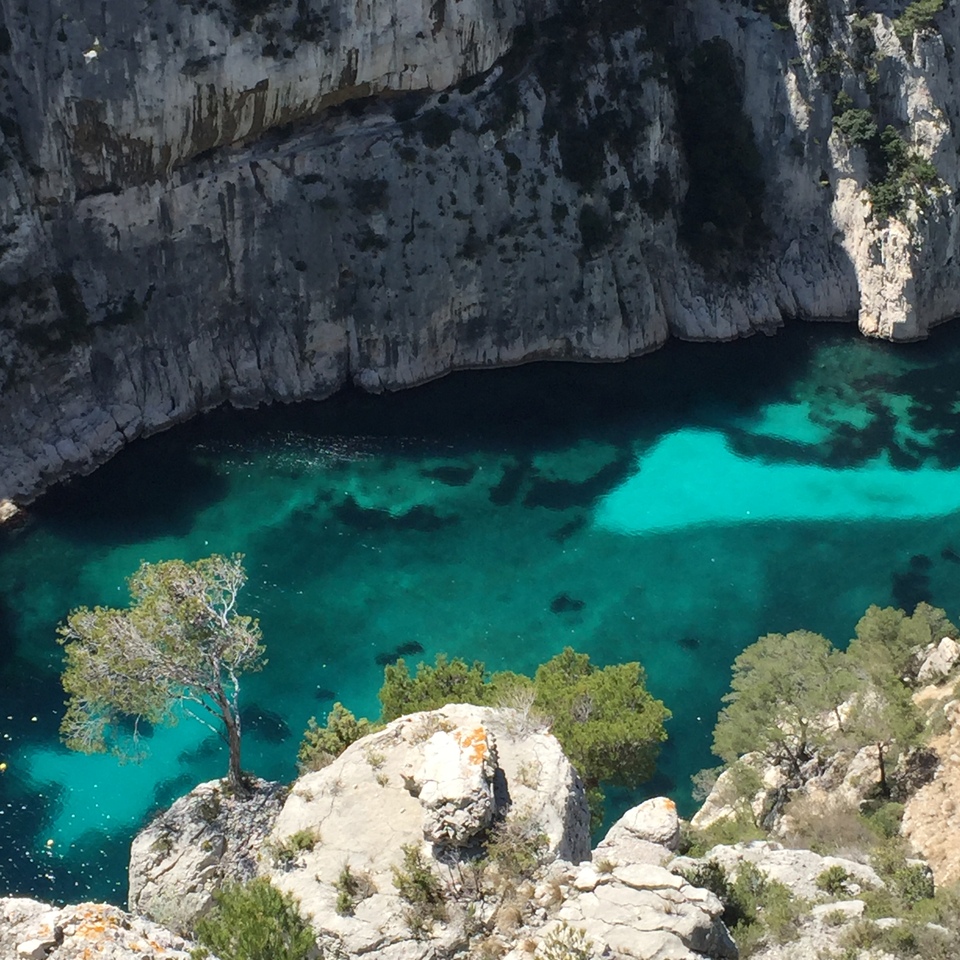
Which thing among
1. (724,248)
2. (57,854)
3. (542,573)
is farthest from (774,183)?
(57,854)

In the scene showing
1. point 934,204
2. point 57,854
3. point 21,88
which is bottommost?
point 57,854

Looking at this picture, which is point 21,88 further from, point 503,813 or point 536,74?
point 503,813

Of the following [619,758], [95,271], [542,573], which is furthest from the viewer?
[95,271]

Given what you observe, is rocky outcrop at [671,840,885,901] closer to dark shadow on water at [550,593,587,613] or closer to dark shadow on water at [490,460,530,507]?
dark shadow on water at [550,593,587,613]

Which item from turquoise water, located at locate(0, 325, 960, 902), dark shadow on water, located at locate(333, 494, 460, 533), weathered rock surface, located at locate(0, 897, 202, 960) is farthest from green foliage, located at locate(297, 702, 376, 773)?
dark shadow on water, located at locate(333, 494, 460, 533)

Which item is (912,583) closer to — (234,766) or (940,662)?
(940,662)

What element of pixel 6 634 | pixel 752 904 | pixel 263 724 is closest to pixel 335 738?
pixel 263 724

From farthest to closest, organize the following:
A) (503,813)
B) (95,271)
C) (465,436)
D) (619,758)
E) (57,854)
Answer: (465,436) < (95,271) < (57,854) < (619,758) < (503,813)
